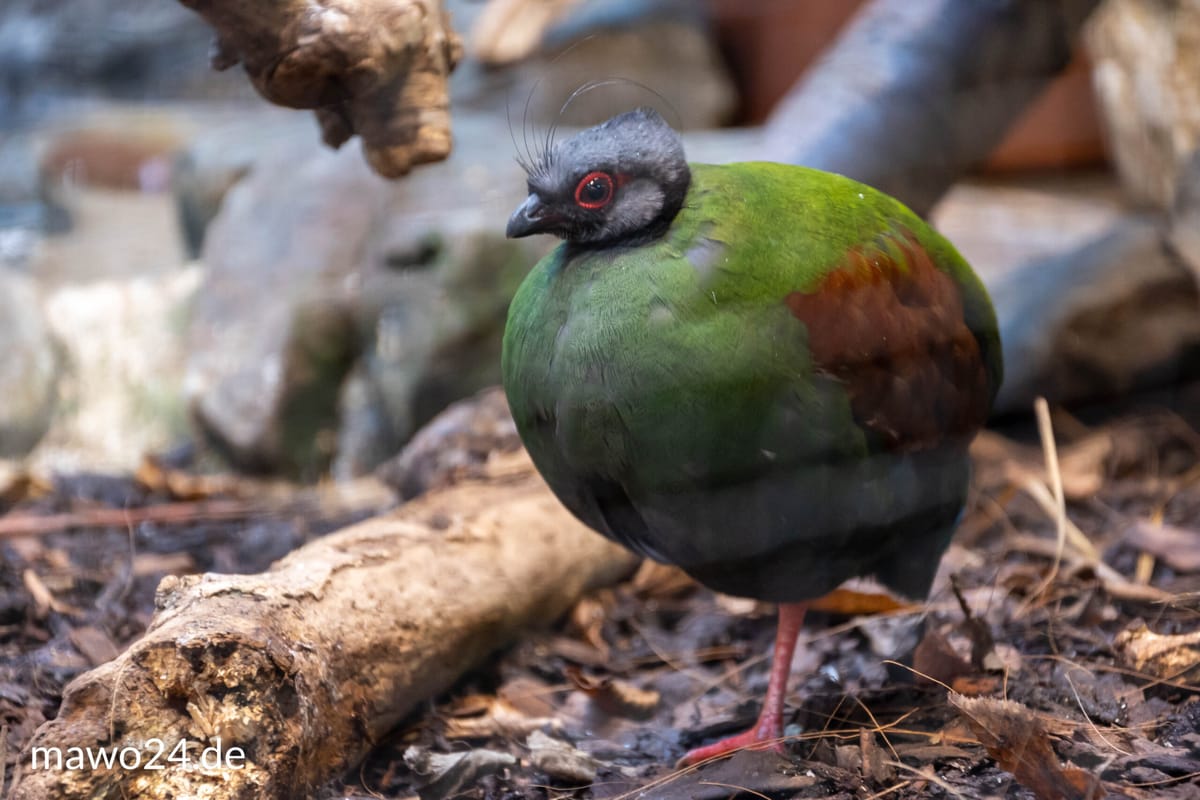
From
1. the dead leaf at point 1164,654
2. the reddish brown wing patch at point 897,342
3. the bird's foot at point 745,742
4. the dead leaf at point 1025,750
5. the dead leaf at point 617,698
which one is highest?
the reddish brown wing patch at point 897,342

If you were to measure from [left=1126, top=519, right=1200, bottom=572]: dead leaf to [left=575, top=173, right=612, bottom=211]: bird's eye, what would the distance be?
6.66 ft

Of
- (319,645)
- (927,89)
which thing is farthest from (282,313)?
(319,645)

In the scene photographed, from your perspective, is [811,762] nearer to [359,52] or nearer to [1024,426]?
[359,52]

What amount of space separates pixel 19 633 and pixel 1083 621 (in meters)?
2.51

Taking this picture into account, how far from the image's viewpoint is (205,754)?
1.87 m

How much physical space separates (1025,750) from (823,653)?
45.2 inches

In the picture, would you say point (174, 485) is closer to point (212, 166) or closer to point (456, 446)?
point (456, 446)

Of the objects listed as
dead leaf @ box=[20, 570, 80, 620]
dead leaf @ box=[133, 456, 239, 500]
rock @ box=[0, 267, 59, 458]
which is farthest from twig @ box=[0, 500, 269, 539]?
rock @ box=[0, 267, 59, 458]

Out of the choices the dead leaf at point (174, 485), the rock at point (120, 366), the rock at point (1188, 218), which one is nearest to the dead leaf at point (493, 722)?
the dead leaf at point (174, 485)

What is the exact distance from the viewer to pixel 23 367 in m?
5.19

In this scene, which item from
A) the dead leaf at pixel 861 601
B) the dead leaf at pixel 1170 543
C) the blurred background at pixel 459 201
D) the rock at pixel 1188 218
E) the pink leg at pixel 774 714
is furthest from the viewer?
the rock at pixel 1188 218

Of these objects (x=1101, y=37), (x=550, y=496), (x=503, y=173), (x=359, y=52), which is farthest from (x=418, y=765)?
(x=1101, y=37)

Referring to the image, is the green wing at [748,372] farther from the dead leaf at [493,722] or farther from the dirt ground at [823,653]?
the dead leaf at [493,722]

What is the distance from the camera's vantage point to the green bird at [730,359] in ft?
6.71
